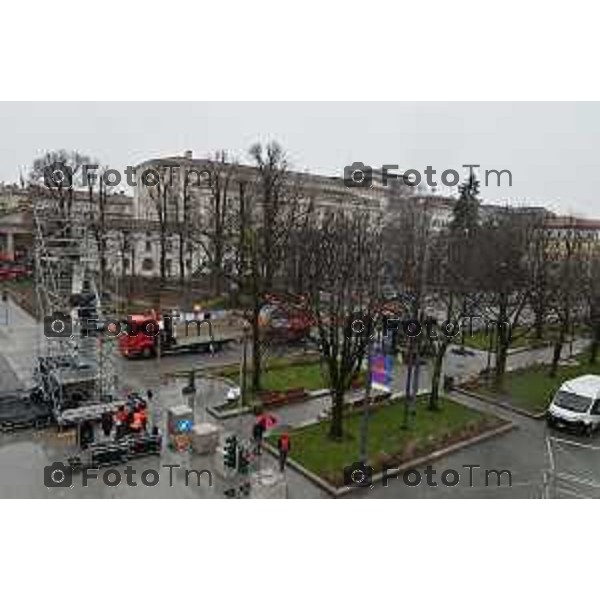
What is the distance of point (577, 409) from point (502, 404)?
10.8 feet

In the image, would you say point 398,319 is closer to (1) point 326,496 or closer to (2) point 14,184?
(1) point 326,496

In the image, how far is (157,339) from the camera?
28.0 m

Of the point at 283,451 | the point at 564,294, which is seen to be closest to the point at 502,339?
the point at 564,294

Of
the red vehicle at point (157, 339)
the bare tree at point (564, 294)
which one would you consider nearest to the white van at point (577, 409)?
the bare tree at point (564, 294)

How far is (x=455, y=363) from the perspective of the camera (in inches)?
1266

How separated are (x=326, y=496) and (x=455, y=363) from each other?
18.0 meters

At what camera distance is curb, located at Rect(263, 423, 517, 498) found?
52.7 ft

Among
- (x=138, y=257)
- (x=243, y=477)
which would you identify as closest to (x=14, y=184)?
(x=138, y=257)

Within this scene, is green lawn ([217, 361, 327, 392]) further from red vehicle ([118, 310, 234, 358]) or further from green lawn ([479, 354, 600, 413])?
green lawn ([479, 354, 600, 413])

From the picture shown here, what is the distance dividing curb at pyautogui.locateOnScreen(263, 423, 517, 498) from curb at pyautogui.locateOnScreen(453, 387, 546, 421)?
5.30 ft

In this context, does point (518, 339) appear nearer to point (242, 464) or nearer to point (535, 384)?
point (535, 384)

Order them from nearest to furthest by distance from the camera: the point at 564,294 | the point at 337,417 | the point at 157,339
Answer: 1. the point at 337,417
2. the point at 157,339
3. the point at 564,294

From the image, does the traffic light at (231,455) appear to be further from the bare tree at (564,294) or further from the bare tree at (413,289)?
the bare tree at (564,294)

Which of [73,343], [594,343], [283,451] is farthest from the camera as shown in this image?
[594,343]
